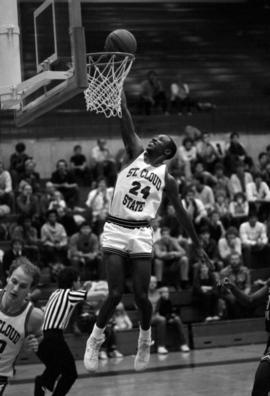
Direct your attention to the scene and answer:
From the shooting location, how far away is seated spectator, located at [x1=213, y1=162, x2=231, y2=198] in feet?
69.0

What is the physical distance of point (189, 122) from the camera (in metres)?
25.5

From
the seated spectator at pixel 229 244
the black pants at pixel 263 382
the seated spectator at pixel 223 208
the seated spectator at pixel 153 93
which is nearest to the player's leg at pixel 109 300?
the black pants at pixel 263 382

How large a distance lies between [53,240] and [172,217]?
9.12ft

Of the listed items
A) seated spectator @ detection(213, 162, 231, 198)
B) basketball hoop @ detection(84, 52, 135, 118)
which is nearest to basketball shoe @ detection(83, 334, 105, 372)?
basketball hoop @ detection(84, 52, 135, 118)

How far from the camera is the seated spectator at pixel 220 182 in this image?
21.0 m

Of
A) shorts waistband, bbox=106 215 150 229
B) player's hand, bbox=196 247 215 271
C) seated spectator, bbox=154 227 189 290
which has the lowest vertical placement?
seated spectator, bbox=154 227 189 290

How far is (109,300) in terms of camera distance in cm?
867

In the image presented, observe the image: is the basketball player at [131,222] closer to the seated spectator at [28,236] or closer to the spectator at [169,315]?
the seated spectator at [28,236]

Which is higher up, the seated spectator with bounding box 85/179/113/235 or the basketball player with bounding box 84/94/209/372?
the basketball player with bounding box 84/94/209/372

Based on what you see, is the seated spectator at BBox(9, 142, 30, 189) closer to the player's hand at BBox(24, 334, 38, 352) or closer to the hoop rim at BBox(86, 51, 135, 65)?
the hoop rim at BBox(86, 51, 135, 65)

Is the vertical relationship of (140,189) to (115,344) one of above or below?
above

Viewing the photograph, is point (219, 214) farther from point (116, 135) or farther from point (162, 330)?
point (116, 135)

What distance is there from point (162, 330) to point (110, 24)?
12880 mm

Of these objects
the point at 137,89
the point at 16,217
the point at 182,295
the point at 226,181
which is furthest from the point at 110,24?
the point at 182,295
